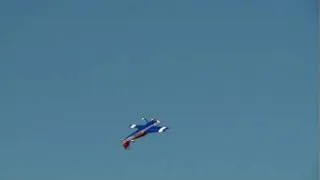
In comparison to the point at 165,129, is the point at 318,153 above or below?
below

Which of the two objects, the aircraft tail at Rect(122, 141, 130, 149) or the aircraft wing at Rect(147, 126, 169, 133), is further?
the aircraft tail at Rect(122, 141, 130, 149)

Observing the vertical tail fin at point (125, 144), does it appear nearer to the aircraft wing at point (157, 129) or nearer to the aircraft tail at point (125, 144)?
the aircraft tail at point (125, 144)

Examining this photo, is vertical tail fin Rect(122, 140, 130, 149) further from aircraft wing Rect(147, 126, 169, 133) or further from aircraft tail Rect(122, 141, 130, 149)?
aircraft wing Rect(147, 126, 169, 133)

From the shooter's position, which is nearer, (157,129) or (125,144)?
(157,129)

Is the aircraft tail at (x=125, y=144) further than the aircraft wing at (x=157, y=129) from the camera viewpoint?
Yes

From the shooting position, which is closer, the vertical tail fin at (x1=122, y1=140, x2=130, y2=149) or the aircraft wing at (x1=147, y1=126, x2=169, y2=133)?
the aircraft wing at (x1=147, y1=126, x2=169, y2=133)

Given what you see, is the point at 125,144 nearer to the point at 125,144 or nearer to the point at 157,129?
the point at 125,144

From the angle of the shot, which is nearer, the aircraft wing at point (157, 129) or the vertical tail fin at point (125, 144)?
the aircraft wing at point (157, 129)

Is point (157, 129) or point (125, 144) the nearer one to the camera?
point (157, 129)

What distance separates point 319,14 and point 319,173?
239 cm

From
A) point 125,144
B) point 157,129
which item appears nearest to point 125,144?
point 125,144

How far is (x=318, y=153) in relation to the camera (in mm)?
11750

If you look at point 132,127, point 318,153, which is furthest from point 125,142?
point 318,153

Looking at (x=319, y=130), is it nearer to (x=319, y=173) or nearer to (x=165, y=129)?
(x=319, y=173)
